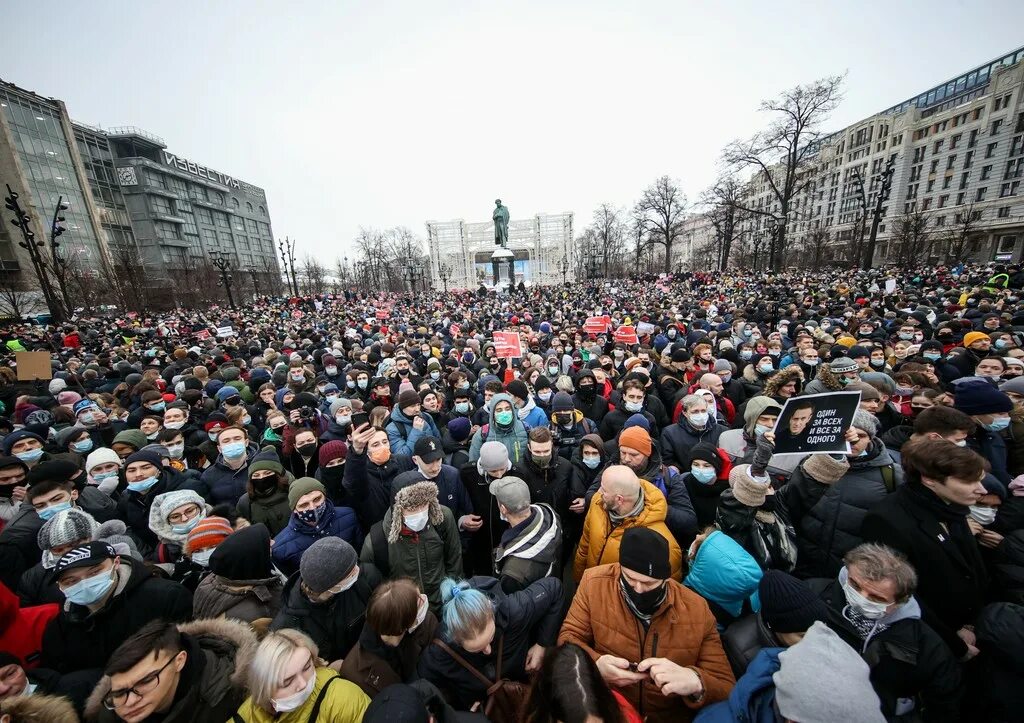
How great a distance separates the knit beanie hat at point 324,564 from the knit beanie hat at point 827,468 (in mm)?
3294

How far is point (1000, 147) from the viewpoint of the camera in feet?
160

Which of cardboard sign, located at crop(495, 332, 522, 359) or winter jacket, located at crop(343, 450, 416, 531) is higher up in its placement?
cardboard sign, located at crop(495, 332, 522, 359)

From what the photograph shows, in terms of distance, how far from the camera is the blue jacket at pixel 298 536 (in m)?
2.90

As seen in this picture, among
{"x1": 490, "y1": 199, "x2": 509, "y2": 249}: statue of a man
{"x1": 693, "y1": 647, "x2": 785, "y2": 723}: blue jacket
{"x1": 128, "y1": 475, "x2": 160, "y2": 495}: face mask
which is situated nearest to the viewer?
{"x1": 693, "y1": 647, "x2": 785, "y2": 723}: blue jacket

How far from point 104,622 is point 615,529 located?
3163 millimetres

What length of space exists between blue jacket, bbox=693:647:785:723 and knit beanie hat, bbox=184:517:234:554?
3.30m

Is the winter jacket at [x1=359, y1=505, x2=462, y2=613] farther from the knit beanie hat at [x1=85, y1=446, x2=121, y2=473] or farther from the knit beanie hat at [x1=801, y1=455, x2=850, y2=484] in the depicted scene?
the knit beanie hat at [x1=85, y1=446, x2=121, y2=473]

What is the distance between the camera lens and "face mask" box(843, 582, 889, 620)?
1919mm

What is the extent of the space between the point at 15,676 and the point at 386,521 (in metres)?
1.87

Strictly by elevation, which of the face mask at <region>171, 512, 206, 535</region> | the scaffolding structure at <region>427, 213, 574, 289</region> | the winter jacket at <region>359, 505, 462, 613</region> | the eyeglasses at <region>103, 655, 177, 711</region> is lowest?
the winter jacket at <region>359, 505, 462, 613</region>

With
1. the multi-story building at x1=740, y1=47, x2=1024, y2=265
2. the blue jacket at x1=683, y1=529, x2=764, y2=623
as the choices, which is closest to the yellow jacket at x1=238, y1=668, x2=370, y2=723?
the blue jacket at x1=683, y1=529, x2=764, y2=623

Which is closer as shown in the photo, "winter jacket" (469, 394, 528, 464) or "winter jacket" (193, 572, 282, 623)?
"winter jacket" (193, 572, 282, 623)

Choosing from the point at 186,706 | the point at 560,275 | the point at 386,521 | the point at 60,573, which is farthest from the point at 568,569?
the point at 560,275

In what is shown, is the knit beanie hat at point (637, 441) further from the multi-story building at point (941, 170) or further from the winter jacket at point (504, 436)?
the multi-story building at point (941, 170)
